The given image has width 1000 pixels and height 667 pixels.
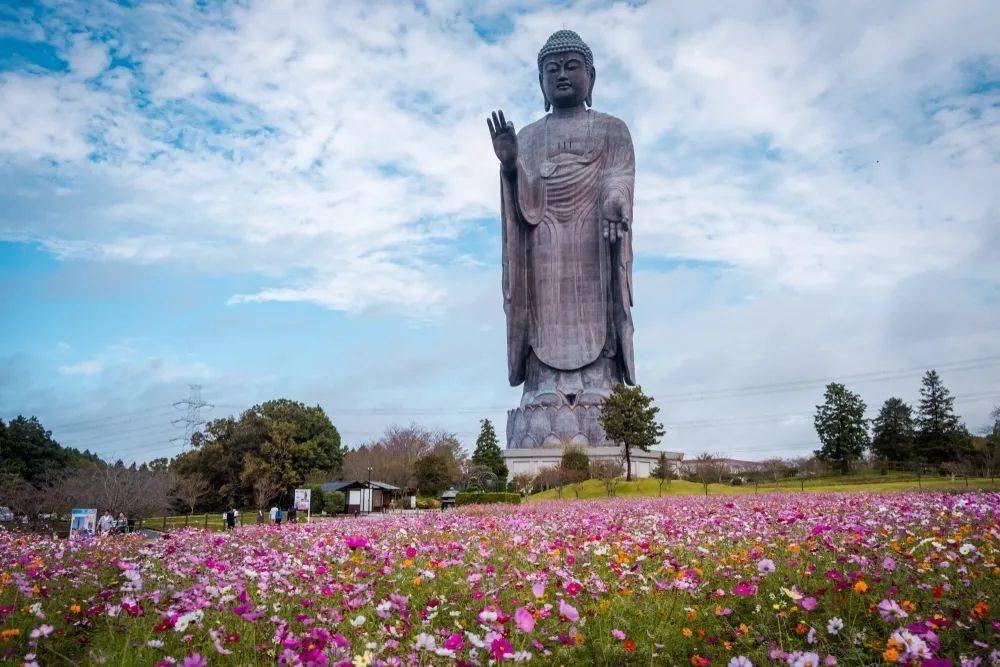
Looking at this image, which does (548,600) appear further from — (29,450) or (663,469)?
(29,450)

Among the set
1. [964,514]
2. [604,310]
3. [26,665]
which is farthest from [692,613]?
[604,310]

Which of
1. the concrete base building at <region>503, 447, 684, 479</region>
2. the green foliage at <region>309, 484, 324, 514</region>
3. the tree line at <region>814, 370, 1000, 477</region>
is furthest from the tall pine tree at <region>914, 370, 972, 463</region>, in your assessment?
the green foliage at <region>309, 484, 324, 514</region>

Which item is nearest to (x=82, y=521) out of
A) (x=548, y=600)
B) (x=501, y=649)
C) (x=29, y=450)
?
(x=548, y=600)

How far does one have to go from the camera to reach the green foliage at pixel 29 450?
48656 mm

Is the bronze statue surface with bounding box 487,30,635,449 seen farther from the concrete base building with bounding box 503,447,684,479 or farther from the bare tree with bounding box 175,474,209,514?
the bare tree with bounding box 175,474,209,514

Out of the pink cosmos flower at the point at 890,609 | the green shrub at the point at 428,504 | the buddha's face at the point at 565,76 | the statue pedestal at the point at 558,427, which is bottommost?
the green shrub at the point at 428,504

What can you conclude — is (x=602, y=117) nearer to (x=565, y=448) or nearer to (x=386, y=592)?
(x=565, y=448)

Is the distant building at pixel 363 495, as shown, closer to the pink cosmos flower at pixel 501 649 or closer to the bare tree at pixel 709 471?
the bare tree at pixel 709 471

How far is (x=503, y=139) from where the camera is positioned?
3597 cm

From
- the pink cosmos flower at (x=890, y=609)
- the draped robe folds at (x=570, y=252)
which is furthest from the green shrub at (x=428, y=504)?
the pink cosmos flower at (x=890, y=609)

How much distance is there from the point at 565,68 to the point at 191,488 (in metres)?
30.3

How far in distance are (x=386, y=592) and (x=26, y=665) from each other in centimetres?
274

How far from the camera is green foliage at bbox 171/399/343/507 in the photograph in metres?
45.2

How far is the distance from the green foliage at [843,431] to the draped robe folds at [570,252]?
1552cm
